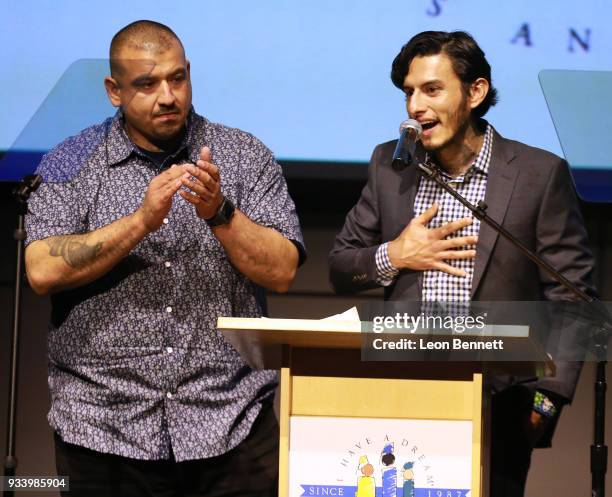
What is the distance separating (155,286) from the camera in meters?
2.78

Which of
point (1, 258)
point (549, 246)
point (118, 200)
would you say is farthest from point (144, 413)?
point (1, 258)

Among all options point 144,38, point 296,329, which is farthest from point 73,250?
point 296,329

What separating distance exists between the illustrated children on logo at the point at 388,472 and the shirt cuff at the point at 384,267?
63cm

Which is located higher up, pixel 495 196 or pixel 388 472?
pixel 495 196

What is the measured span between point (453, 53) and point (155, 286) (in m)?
1.07

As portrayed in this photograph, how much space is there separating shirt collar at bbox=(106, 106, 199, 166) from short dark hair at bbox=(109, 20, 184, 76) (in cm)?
19

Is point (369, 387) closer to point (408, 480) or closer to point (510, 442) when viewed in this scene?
point (408, 480)

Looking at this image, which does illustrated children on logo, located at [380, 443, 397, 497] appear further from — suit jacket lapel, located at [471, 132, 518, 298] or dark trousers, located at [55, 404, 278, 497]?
suit jacket lapel, located at [471, 132, 518, 298]

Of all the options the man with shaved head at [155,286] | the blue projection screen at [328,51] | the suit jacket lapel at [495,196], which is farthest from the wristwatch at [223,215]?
the blue projection screen at [328,51]

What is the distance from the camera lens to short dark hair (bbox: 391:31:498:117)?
10.0ft

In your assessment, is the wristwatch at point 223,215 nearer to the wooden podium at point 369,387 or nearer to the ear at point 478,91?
the wooden podium at point 369,387

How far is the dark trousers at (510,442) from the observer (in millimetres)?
2805

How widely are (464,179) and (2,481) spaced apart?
1.49 meters

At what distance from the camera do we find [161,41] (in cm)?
287
